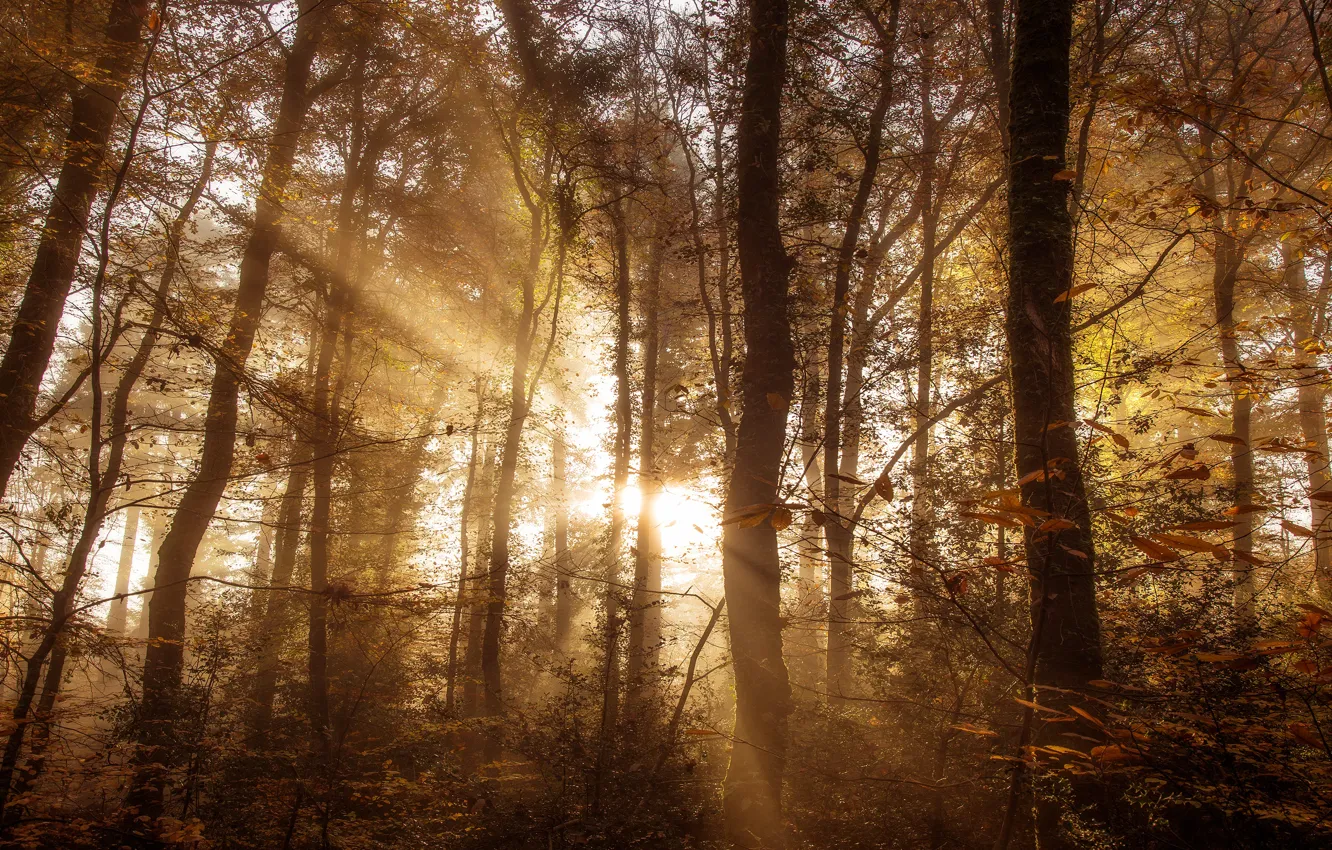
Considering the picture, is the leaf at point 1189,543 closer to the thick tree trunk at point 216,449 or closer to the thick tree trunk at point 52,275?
the thick tree trunk at point 52,275

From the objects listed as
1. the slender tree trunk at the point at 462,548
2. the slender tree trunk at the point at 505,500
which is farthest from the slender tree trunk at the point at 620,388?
the slender tree trunk at the point at 462,548

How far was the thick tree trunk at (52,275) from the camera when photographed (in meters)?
5.47

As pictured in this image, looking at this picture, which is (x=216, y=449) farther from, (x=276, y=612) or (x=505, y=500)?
(x=276, y=612)

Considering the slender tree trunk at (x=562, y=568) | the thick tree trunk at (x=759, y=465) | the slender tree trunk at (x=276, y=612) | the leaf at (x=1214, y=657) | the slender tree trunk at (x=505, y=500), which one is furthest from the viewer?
the slender tree trunk at (x=562, y=568)

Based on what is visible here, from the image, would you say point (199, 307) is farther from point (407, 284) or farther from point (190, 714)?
point (407, 284)

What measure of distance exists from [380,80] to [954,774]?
1404cm

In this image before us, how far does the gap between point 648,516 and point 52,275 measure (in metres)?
8.43

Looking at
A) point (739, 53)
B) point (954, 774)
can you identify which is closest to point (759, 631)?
point (954, 774)

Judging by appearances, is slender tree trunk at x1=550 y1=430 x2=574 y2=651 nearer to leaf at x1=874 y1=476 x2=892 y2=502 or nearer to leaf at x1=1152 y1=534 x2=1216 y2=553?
leaf at x1=874 y1=476 x2=892 y2=502

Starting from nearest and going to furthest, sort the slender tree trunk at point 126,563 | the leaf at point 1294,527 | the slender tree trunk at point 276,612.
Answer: the leaf at point 1294,527 → the slender tree trunk at point 276,612 → the slender tree trunk at point 126,563

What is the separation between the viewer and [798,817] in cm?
686

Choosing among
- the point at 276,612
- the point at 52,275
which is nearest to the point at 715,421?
the point at 52,275

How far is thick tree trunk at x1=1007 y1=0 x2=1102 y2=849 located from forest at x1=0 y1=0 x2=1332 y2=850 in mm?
33

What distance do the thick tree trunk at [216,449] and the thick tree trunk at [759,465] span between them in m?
4.98
